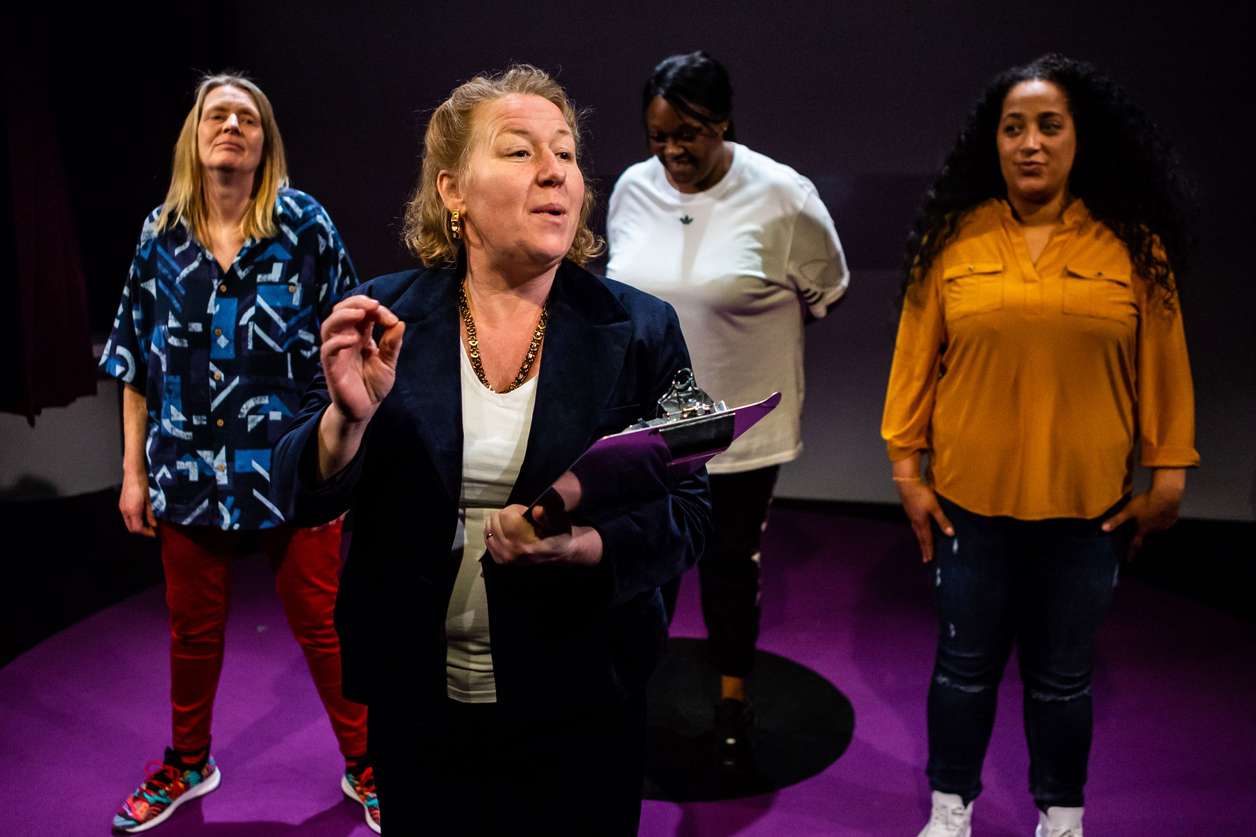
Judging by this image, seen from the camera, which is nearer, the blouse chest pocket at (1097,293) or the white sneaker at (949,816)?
the blouse chest pocket at (1097,293)

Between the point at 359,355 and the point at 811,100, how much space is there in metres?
3.72

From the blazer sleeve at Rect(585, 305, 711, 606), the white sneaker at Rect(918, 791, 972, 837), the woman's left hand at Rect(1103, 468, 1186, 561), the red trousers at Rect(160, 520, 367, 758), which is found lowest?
the white sneaker at Rect(918, 791, 972, 837)

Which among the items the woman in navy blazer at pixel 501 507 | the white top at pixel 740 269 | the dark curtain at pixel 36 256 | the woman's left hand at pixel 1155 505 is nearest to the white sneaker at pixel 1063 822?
the woman's left hand at pixel 1155 505

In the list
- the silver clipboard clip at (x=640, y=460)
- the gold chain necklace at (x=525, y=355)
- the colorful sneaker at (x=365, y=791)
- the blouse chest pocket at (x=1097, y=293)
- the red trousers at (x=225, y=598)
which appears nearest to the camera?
the silver clipboard clip at (x=640, y=460)

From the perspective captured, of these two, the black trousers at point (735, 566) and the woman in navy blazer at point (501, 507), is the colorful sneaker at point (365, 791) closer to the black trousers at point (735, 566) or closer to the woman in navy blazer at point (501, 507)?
the black trousers at point (735, 566)

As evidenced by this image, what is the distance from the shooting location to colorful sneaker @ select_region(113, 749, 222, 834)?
2500 mm

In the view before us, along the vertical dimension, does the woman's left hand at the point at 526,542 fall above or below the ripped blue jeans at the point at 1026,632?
above

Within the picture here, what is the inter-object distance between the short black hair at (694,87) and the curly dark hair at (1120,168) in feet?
2.02

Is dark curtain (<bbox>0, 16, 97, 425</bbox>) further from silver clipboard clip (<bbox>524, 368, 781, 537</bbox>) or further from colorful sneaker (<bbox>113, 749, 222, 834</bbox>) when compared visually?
silver clipboard clip (<bbox>524, 368, 781, 537</bbox>)

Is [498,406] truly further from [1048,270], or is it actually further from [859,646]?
[859,646]

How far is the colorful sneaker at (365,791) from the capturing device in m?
2.51

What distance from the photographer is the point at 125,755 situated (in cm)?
285

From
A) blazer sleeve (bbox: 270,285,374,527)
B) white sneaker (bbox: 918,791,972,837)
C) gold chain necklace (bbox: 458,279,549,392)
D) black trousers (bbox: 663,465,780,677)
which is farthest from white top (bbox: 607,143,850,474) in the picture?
blazer sleeve (bbox: 270,285,374,527)

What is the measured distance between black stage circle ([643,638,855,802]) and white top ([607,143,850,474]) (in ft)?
2.56
